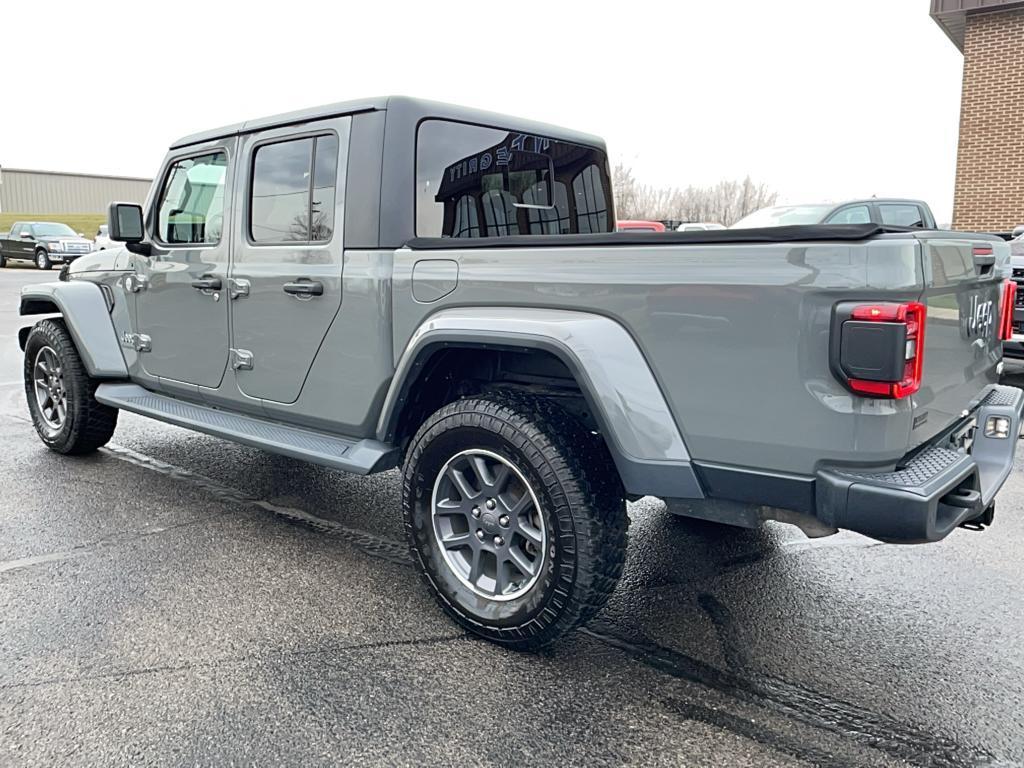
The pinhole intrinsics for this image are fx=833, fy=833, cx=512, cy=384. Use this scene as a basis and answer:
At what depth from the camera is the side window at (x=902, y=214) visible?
441 inches

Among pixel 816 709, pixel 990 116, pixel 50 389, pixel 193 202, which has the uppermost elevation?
pixel 990 116

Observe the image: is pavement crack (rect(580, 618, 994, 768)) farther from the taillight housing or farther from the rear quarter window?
the rear quarter window

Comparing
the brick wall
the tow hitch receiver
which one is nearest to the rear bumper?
the tow hitch receiver

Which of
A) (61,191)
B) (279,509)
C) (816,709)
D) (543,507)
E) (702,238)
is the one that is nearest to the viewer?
(702,238)

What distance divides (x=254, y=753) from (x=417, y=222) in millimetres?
2096

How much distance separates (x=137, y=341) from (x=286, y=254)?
1.58 metres

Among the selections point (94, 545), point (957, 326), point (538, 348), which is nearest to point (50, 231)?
point (94, 545)

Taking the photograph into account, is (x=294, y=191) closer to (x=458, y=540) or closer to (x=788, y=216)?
(x=458, y=540)

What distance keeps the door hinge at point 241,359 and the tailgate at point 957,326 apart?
2889 mm

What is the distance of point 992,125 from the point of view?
1423cm

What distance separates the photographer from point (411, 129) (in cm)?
351

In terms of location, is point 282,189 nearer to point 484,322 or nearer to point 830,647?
point 484,322

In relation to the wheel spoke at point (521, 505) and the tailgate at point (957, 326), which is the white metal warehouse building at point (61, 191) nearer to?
the wheel spoke at point (521, 505)

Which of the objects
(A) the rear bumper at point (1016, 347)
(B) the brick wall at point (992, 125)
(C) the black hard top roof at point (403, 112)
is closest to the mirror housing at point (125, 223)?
(C) the black hard top roof at point (403, 112)
